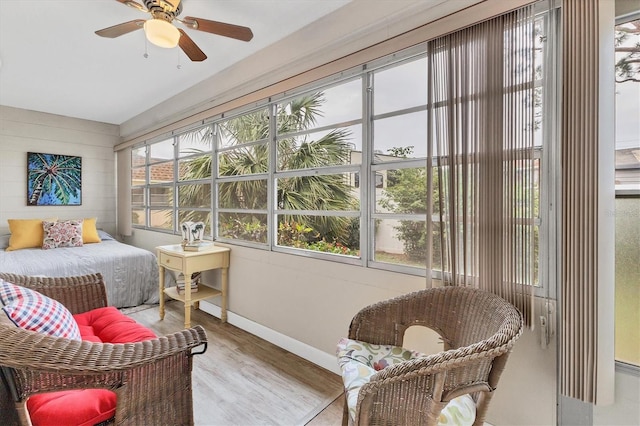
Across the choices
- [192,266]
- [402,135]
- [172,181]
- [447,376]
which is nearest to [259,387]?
[192,266]

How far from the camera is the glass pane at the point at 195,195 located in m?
3.49

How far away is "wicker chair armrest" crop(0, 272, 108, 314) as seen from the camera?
177cm

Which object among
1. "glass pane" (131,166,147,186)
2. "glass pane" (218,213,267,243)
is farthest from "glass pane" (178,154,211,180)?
"glass pane" (131,166,147,186)

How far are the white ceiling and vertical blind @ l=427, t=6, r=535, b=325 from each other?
3.30 feet

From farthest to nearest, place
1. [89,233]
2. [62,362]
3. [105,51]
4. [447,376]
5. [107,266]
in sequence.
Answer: [89,233] < [107,266] < [105,51] < [447,376] < [62,362]

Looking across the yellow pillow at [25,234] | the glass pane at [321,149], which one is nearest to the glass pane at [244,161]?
the glass pane at [321,149]

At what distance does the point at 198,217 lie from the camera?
363cm

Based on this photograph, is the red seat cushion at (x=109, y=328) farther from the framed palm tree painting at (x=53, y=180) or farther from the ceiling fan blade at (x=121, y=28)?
the framed palm tree painting at (x=53, y=180)

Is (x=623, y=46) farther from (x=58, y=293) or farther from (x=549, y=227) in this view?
(x=58, y=293)

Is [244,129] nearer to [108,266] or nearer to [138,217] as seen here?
[108,266]

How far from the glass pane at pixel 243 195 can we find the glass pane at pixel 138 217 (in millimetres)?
2104

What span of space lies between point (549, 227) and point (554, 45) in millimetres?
791

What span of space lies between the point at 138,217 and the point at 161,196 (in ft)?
2.70

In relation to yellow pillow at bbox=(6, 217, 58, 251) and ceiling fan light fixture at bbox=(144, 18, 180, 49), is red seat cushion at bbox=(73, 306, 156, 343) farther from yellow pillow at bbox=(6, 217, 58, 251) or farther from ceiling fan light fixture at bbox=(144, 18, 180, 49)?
yellow pillow at bbox=(6, 217, 58, 251)
